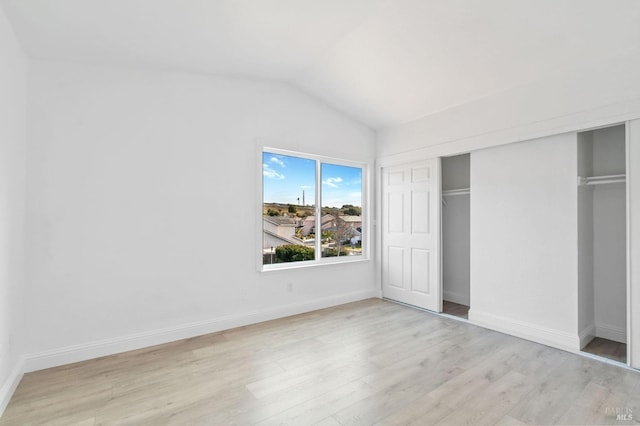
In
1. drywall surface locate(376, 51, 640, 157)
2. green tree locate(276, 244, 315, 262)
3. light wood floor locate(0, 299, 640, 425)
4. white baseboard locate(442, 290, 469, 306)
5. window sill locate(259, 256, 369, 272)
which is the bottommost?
light wood floor locate(0, 299, 640, 425)

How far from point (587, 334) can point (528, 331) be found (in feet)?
1.72

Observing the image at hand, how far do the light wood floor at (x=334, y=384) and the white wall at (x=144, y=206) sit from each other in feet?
1.24

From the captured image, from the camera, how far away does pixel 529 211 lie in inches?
131

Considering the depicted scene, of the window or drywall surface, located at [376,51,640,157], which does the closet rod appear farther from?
the window

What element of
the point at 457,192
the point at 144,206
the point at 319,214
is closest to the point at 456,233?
the point at 457,192

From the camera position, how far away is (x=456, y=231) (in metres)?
4.79

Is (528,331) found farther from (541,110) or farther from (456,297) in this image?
(541,110)

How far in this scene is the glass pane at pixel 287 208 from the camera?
406 centimetres

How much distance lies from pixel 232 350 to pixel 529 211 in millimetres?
3341

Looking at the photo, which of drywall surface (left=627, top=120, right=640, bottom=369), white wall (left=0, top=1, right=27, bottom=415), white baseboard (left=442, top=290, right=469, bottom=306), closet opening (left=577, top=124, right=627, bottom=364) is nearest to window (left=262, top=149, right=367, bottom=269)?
white baseboard (left=442, top=290, right=469, bottom=306)

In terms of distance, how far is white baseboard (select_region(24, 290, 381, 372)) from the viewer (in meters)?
2.72

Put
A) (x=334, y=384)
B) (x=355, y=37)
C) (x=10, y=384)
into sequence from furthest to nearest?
(x=355, y=37)
(x=334, y=384)
(x=10, y=384)

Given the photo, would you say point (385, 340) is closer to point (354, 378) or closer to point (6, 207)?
point (354, 378)

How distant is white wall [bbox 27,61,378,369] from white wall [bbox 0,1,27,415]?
119 mm
